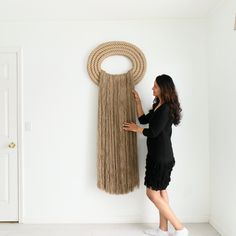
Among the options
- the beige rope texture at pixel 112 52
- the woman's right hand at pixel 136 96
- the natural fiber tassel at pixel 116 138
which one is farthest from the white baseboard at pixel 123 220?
the beige rope texture at pixel 112 52

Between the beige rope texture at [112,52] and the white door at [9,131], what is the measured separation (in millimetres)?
831

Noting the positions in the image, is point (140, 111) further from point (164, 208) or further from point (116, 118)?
point (164, 208)

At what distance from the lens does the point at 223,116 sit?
7.48ft

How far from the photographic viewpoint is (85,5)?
7.56 feet

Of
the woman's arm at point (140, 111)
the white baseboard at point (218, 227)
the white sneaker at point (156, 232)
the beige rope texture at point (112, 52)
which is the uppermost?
the beige rope texture at point (112, 52)

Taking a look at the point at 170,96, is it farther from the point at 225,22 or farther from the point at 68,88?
the point at 68,88

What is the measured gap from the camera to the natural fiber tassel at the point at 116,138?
2.54 m

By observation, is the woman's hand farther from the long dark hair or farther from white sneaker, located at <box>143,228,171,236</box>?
white sneaker, located at <box>143,228,171,236</box>

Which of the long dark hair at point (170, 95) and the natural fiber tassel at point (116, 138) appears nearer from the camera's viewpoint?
the long dark hair at point (170, 95)

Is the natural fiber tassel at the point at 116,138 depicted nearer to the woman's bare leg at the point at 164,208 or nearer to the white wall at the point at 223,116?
the woman's bare leg at the point at 164,208

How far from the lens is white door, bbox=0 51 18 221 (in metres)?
2.66

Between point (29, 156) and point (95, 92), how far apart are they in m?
0.97

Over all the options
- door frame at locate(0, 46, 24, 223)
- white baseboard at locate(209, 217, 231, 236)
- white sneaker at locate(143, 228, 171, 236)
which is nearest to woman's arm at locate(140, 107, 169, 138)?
white sneaker at locate(143, 228, 171, 236)

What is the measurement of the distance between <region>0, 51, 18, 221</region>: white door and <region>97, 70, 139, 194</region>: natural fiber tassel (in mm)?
908
